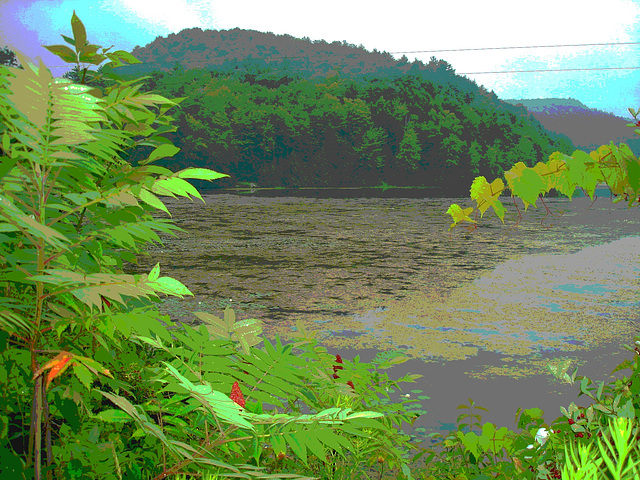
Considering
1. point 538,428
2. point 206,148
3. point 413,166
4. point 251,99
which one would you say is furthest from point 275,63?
point 538,428

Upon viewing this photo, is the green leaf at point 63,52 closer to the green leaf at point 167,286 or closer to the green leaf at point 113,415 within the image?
the green leaf at point 167,286

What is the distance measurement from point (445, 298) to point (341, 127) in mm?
59012

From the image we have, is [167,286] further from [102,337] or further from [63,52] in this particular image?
[63,52]

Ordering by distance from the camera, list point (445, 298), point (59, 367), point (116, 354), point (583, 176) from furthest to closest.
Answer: point (445, 298)
point (116, 354)
point (583, 176)
point (59, 367)

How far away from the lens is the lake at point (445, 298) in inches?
177

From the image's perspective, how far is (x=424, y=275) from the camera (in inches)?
364

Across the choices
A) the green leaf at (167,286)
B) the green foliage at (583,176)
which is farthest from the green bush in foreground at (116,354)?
the green foliage at (583,176)

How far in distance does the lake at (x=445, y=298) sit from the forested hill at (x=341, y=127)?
43.9 metres

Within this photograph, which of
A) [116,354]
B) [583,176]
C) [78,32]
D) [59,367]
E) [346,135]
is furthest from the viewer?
[346,135]

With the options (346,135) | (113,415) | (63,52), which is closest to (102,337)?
(113,415)

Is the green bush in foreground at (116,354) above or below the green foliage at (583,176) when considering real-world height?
below

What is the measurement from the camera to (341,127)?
6462 centimetres

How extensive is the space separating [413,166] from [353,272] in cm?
5402

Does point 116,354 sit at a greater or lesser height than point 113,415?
lesser
